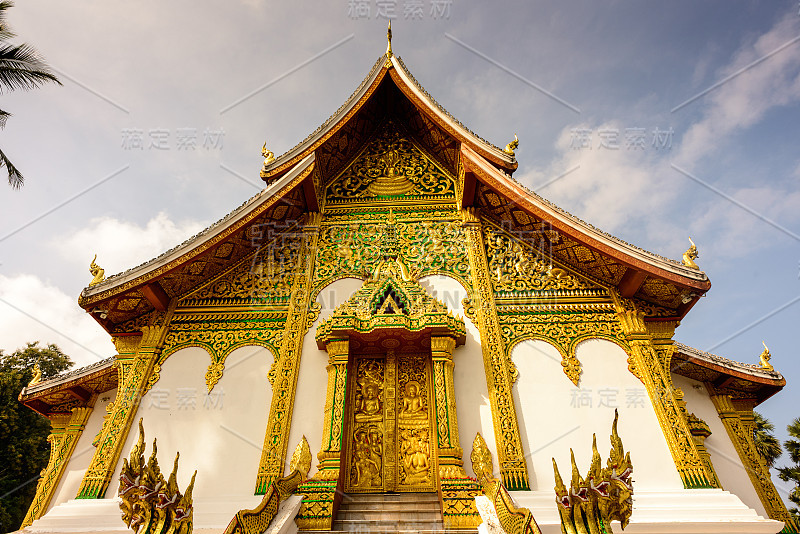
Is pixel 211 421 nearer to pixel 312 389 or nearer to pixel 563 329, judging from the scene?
pixel 312 389

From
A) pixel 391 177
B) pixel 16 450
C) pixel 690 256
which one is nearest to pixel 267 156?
pixel 391 177

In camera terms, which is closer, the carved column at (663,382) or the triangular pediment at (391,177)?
the carved column at (663,382)

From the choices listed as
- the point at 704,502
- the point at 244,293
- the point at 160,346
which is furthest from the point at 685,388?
the point at 160,346

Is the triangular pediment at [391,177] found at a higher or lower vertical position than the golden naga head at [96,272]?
higher

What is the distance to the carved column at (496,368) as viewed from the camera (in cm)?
Result: 527

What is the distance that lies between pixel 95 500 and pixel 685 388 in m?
8.82

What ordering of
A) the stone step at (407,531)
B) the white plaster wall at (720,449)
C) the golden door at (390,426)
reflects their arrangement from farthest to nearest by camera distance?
the white plaster wall at (720,449) < the golden door at (390,426) < the stone step at (407,531)

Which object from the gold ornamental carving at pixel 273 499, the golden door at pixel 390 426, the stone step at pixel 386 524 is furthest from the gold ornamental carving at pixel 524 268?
the gold ornamental carving at pixel 273 499

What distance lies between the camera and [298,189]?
24.7 ft

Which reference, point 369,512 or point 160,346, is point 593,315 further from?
point 160,346

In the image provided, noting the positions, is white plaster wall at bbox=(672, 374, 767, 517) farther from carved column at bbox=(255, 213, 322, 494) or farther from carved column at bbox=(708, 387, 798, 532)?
carved column at bbox=(255, 213, 322, 494)

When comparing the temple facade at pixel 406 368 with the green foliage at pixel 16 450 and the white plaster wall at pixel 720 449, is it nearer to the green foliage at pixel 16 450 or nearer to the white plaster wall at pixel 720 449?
the white plaster wall at pixel 720 449

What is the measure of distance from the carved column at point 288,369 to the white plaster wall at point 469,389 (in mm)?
2039

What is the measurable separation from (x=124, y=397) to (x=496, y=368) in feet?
16.3
